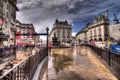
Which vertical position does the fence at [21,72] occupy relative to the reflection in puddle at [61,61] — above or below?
above

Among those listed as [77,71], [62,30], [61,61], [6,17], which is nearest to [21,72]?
[77,71]

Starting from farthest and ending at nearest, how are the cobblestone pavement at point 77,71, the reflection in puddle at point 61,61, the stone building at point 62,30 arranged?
the stone building at point 62,30, the reflection in puddle at point 61,61, the cobblestone pavement at point 77,71

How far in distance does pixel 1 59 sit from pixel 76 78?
6.86 m

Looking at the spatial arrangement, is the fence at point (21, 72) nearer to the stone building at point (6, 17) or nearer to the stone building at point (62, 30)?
the stone building at point (6, 17)

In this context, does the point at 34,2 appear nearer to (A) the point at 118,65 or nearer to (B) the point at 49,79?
(B) the point at 49,79

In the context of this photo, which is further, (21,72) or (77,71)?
(77,71)

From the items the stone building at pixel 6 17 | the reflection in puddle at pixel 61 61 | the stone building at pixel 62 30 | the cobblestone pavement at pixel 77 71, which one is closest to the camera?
the cobblestone pavement at pixel 77 71

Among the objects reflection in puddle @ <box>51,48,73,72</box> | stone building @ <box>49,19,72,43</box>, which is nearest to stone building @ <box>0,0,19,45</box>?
reflection in puddle @ <box>51,48,73,72</box>

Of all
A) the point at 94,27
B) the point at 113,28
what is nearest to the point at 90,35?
the point at 94,27

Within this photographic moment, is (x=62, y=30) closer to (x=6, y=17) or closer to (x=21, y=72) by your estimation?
(x=6, y=17)

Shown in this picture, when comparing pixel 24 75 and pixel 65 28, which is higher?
pixel 65 28

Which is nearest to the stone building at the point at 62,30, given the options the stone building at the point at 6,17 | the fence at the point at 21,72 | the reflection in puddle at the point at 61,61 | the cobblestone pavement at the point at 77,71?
the stone building at the point at 6,17

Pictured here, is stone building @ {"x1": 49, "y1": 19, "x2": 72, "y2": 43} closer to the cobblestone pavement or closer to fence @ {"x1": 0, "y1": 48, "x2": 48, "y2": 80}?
the cobblestone pavement

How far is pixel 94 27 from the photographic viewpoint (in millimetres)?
66938
